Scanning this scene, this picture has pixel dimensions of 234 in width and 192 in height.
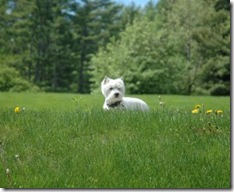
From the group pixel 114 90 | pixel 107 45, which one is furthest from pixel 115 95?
pixel 107 45

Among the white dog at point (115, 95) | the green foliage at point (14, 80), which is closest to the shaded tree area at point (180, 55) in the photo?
the green foliage at point (14, 80)

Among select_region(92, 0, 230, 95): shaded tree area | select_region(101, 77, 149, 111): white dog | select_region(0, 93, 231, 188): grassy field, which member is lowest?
select_region(0, 93, 231, 188): grassy field

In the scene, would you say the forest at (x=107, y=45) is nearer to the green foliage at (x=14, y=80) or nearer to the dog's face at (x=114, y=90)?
the green foliage at (x=14, y=80)

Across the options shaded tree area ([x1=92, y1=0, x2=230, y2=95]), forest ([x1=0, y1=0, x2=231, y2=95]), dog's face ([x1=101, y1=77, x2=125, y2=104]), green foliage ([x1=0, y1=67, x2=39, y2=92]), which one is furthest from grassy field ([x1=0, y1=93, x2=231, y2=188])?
green foliage ([x1=0, y1=67, x2=39, y2=92])

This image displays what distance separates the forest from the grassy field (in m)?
1.61

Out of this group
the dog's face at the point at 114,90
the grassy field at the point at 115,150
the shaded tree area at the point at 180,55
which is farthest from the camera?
the shaded tree area at the point at 180,55

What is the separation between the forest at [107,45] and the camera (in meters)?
6.90

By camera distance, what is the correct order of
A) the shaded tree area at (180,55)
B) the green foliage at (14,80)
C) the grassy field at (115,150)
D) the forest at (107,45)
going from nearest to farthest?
the grassy field at (115,150)
the forest at (107,45)
the shaded tree area at (180,55)
the green foliage at (14,80)

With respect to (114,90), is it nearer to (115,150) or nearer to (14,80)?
(115,150)

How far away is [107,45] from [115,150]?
6.28 metres

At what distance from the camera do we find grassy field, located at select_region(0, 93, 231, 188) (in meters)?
3.82

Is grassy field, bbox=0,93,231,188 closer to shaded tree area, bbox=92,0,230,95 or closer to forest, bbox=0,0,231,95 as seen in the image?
forest, bbox=0,0,231,95

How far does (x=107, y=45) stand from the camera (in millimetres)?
10211

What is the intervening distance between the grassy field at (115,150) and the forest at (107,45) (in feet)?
5.28
